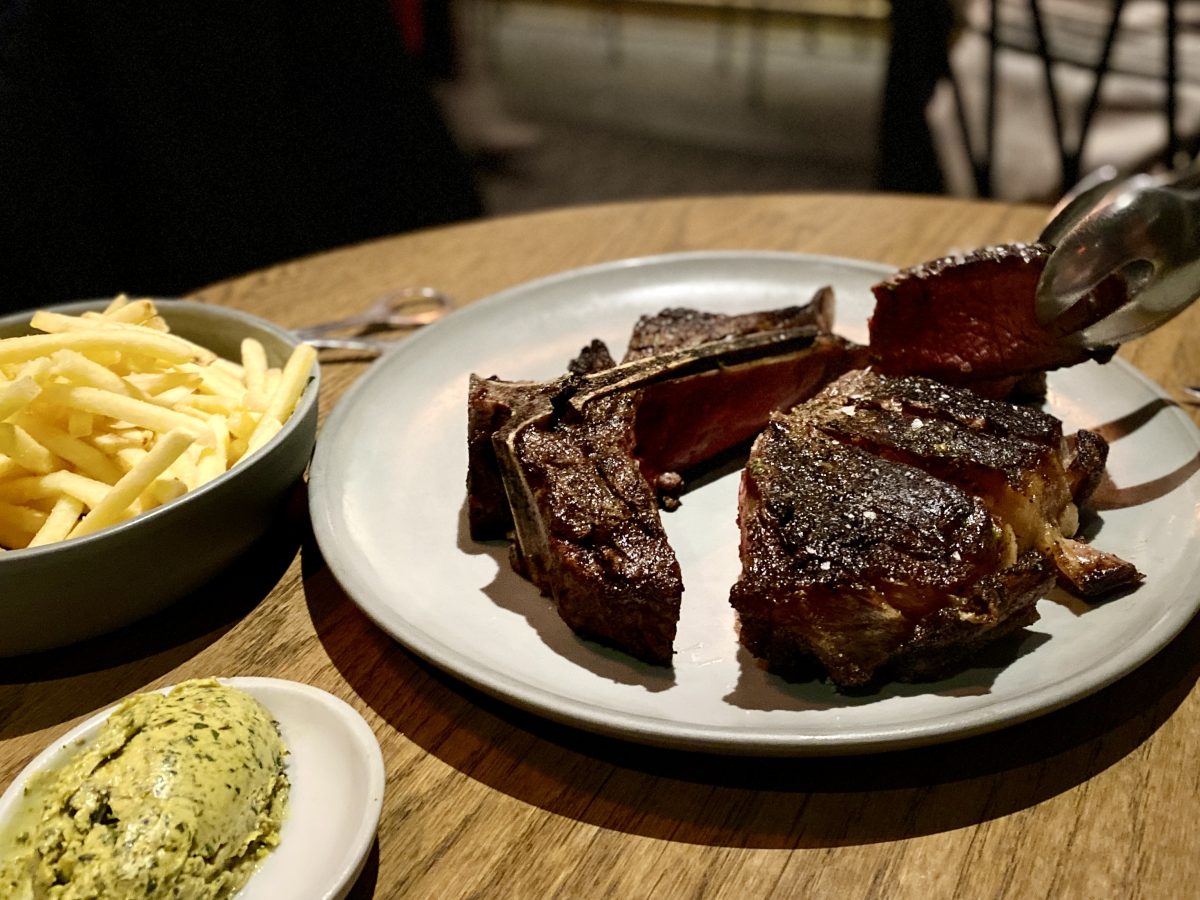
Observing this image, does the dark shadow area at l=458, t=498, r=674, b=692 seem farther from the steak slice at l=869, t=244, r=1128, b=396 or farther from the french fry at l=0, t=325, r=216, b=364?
the steak slice at l=869, t=244, r=1128, b=396

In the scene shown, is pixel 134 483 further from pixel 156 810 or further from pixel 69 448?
pixel 156 810

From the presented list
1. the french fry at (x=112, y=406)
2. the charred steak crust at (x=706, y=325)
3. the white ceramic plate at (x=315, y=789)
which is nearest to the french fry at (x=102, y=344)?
the french fry at (x=112, y=406)

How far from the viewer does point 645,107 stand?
995 cm

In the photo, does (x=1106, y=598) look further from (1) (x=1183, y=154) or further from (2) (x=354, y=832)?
(1) (x=1183, y=154)

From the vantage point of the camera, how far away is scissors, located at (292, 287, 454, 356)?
8.91ft

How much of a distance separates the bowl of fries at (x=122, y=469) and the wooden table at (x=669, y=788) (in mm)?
128

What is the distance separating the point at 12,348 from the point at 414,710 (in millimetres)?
998

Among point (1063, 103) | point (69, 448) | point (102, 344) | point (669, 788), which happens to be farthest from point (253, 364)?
point (1063, 103)

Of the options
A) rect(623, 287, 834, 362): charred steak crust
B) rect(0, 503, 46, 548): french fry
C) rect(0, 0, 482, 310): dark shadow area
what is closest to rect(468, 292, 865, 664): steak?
rect(623, 287, 834, 362): charred steak crust

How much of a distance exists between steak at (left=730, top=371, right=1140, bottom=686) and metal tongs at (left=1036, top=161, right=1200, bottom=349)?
0.36 metres

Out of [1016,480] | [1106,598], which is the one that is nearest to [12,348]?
[1016,480]

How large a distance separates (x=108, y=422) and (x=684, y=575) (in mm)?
1129

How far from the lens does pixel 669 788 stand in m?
1.43

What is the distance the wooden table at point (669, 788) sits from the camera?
1301 millimetres
